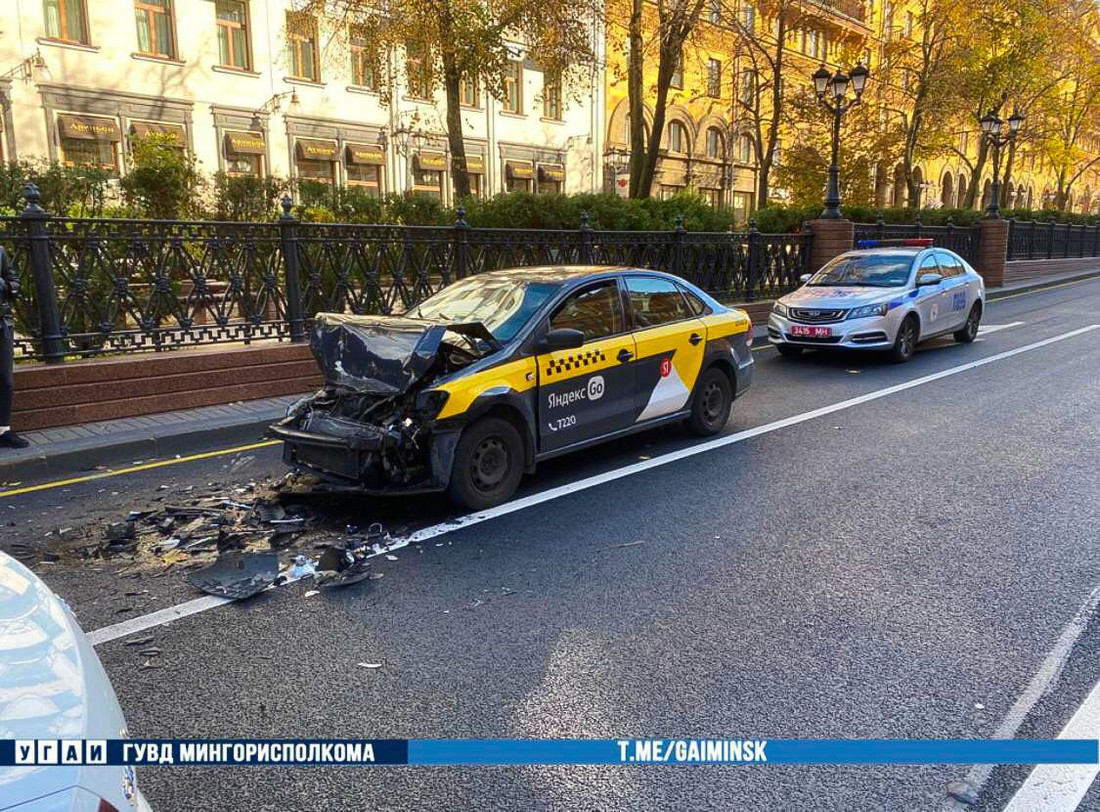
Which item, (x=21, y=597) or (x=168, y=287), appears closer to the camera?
(x=21, y=597)

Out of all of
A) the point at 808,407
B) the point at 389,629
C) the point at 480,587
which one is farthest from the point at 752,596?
the point at 808,407

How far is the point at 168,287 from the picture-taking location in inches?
340

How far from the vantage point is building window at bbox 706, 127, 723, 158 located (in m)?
43.4

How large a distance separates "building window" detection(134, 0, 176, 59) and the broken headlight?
82.0ft

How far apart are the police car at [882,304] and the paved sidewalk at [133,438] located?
7.57 m

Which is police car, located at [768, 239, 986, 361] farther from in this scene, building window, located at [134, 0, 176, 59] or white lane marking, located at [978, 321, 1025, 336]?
building window, located at [134, 0, 176, 59]

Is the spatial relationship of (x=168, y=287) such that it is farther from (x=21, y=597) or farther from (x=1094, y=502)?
(x=1094, y=502)

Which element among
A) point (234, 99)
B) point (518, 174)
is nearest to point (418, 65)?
point (234, 99)

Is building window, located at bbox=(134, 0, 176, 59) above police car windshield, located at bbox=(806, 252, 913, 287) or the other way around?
above

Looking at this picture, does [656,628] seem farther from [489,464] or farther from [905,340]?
[905,340]

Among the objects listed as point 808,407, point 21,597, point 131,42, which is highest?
point 131,42

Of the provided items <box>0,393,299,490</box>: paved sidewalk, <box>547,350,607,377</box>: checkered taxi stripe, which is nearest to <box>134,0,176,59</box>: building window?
<box>0,393,299,490</box>: paved sidewalk

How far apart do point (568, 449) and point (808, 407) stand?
3.97m

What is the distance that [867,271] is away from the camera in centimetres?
1298
